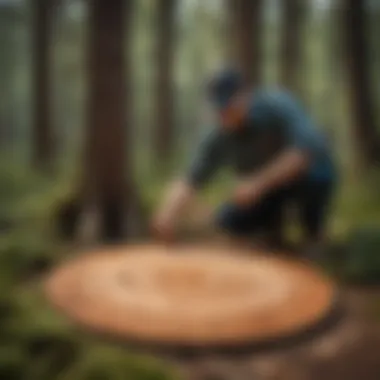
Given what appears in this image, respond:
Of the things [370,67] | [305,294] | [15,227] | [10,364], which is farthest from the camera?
[370,67]

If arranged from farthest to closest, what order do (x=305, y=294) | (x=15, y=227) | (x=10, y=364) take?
(x=15, y=227) < (x=305, y=294) < (x=10, y=364)

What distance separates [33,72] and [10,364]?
0.64 metres

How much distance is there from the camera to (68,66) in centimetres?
150

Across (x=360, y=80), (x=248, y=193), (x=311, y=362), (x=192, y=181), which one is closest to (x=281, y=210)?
(x=248, y=193)

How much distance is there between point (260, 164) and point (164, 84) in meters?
0.24

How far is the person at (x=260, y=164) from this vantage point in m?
1.52

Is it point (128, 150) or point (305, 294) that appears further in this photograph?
point (128, 150)

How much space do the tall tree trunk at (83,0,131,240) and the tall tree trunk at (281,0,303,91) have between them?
0.30 meters

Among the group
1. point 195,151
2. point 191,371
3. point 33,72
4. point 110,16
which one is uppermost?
point 110,16

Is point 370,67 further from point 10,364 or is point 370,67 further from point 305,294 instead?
point 10,364

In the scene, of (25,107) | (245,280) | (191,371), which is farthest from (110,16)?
(191,371)

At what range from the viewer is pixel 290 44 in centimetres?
160

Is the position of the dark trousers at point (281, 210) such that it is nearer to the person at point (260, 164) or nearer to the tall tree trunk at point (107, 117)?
the person at point (260, 164)

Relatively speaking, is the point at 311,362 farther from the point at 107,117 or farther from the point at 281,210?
the point at 107,117
